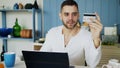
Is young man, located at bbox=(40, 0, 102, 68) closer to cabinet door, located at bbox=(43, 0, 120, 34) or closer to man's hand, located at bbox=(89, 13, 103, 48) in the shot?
man's hand, located at bbox=(89, 13, 103, 48)

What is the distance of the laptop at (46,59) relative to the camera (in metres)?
1.26

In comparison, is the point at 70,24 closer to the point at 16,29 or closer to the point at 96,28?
the point at 96,28

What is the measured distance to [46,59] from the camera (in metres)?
1.29

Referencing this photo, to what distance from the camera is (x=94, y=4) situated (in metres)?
3.39

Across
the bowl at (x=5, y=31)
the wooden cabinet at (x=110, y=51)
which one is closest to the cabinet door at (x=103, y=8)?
the wooden cabinet at (x=110, y=51)

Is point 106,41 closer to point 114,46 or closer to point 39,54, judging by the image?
point 114,46

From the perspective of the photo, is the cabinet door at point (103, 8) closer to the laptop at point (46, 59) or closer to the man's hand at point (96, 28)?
the man's hand at point (96, 28)

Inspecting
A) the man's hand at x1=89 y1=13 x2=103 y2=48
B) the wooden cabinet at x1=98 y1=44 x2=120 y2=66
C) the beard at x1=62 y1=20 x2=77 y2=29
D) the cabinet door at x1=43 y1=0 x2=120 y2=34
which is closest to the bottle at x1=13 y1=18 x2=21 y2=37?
the cabinet door at x1=43 y1=0 x2=120 y2=34

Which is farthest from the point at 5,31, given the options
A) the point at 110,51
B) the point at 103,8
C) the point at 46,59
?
the point at 46,59

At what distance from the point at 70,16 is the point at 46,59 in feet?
2.01

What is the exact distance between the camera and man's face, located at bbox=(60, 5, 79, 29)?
5.84ft

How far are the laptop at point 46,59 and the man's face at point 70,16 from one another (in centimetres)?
58

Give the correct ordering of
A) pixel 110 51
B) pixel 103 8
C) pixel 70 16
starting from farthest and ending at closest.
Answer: pixel 103 8, pixel 110 51, pixel 70 16

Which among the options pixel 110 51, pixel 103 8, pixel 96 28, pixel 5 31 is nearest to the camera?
pixel 96 28
